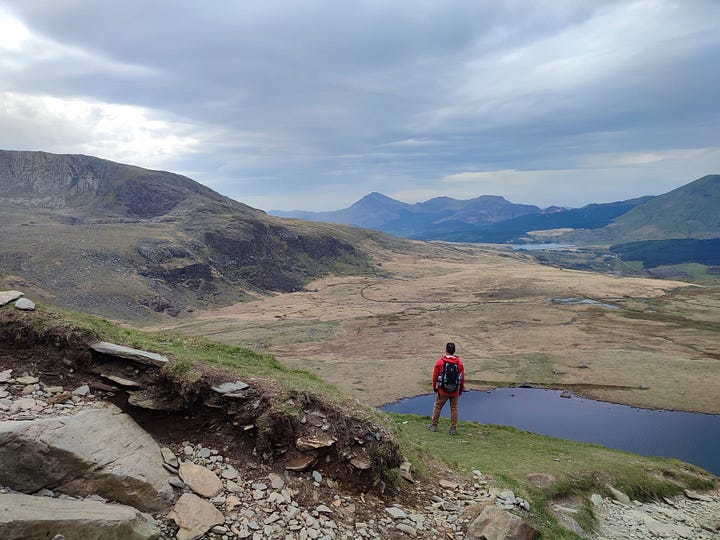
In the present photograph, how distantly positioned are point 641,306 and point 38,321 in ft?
355

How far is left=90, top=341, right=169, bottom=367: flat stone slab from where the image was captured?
11.5 metres

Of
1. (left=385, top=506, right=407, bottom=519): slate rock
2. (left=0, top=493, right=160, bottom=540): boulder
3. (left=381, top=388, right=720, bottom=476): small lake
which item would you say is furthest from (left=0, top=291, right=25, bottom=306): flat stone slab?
(left=381, top=388, right=720, bottom=476): small lake

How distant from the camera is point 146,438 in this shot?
10031 millimetres

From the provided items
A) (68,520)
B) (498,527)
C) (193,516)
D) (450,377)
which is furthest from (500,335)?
(68,520)

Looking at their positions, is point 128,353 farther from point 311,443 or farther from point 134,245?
point 134,245

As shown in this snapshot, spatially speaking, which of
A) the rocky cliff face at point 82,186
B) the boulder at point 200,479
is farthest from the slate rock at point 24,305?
the rocky cliff face at point 82,186

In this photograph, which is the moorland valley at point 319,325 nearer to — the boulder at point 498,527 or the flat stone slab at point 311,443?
the flat stone slab at point 311,443

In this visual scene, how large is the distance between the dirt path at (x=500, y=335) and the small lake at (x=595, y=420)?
7.57 feet

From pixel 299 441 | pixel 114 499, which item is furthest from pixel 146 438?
pixel 299 441

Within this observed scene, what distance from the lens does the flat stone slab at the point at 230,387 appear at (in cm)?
1164

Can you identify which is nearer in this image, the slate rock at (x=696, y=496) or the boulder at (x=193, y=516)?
the boulder at (x=193, y=516)

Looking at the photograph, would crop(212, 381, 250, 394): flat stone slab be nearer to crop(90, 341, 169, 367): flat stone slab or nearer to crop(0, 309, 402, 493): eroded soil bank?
crop(0, 309, 402, 493): eroded soil bank

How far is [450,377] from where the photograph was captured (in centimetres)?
1845

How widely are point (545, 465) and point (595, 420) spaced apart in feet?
86.5
